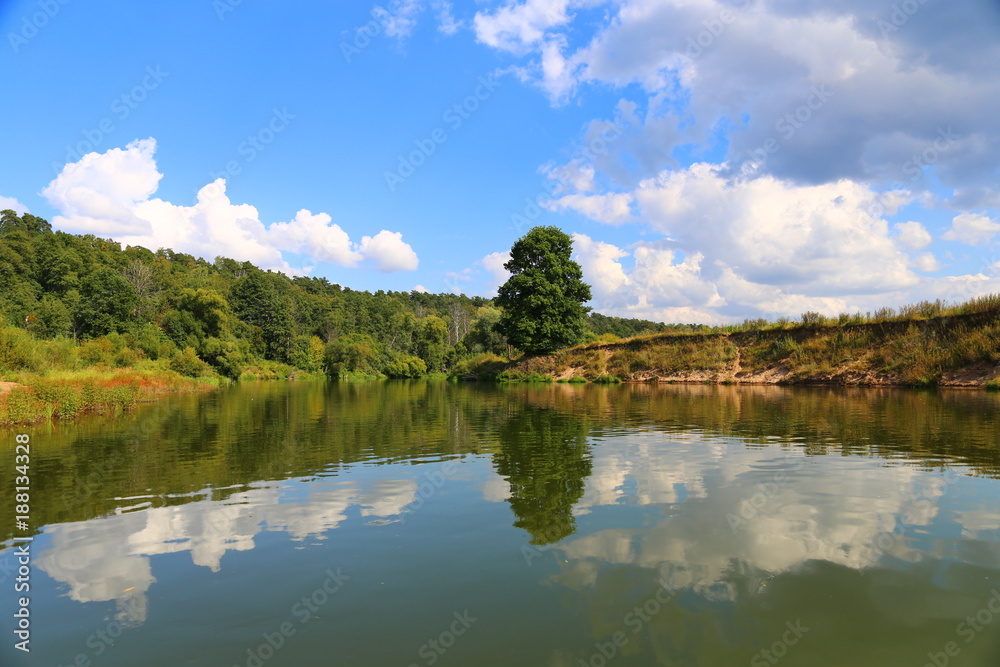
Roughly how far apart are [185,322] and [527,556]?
258 feet

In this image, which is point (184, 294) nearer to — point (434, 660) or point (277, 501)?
point (277, 501)

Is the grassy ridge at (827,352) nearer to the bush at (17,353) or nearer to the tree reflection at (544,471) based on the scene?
the tree reflection at (544,471)

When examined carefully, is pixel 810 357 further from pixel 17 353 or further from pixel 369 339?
pixel 369 339

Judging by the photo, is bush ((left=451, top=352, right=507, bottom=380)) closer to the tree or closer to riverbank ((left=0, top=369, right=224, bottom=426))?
the tree

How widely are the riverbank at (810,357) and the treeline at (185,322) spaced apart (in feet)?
17.1

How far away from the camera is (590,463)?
1050 centimetres

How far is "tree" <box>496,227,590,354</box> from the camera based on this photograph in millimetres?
52344

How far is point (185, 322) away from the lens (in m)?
71.0

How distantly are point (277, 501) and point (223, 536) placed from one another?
1.56 meters

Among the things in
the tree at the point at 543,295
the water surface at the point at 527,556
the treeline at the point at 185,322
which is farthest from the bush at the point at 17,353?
the tree at the point at 543,295

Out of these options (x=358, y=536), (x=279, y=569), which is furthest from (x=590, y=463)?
(x=279, y=569)

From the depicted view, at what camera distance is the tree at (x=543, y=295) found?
52.3m

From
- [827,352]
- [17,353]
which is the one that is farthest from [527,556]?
[827,352]

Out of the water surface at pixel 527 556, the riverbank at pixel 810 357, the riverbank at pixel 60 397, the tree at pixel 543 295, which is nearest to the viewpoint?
the water surface at pixel 527 556
